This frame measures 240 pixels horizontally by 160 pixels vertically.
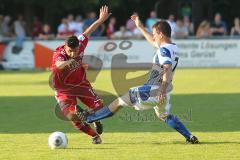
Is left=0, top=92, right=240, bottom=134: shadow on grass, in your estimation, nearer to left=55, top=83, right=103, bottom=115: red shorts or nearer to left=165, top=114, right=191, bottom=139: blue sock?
left=55, top=83, right=103, bottom=115: red shorts

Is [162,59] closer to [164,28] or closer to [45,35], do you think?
[164,28]

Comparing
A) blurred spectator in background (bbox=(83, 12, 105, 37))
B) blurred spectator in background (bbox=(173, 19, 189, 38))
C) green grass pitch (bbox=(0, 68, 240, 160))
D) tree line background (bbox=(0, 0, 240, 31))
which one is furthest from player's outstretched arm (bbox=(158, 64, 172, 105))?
tree line background (bbox=(0, 0, 240, 31))

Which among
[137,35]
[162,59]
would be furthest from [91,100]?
[137,35]

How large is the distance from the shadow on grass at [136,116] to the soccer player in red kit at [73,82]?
4.74 feet

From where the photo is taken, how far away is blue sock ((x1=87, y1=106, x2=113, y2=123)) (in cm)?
1201

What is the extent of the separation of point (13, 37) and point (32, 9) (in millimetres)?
6448

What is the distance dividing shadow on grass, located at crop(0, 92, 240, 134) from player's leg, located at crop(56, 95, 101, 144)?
1698mm

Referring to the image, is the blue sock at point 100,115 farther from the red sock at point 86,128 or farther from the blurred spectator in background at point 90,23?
the blurred spectator in background at point 90,23

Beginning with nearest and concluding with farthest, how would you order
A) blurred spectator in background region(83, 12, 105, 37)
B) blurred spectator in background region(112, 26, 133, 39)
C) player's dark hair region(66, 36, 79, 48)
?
player's dark hair region(66, 36, 79, 48) < blurred spectator in background region(112, 26, 133, 39) < blurred spectator in background region(83, 12, 105, 37)

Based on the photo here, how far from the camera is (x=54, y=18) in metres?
38.4

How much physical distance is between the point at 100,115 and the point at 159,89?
1036mm

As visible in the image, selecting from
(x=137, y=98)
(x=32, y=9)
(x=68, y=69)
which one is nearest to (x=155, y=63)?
(x=137, y=98)

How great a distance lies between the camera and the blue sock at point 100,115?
12008 mm

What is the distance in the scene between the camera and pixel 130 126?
14.6m
